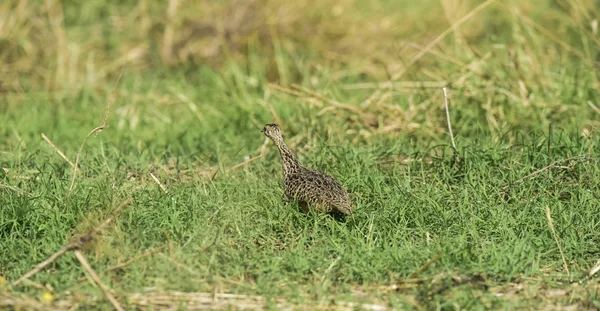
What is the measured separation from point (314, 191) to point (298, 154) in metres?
1.46

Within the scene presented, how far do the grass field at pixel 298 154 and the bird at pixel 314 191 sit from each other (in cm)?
11

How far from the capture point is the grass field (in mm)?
4836

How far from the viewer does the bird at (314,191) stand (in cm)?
532

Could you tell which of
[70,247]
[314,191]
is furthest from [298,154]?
[70,247]

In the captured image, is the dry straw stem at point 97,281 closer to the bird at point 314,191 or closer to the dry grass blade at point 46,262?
the dry grass blade at point 46,262

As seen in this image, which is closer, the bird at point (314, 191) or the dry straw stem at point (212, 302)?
the dry straw stem at point (212, 302)

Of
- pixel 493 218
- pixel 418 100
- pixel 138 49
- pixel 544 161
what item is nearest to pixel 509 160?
pixel 544 161

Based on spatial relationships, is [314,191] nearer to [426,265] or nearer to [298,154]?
[426,265]

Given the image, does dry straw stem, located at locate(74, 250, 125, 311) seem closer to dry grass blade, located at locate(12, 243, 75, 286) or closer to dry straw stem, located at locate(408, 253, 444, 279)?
dry grass blade, located at locate(12, 243, 75, 286)

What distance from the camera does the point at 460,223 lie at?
216 inches

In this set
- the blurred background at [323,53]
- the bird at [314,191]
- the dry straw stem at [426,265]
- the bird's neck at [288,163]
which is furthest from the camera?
the blurred background at [323,53]

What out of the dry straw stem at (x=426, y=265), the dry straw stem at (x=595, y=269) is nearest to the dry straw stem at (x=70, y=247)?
the dry straw stem at (x=426, y=265)

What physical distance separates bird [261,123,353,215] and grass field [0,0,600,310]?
109 mm

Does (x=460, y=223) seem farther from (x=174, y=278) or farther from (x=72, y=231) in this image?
(x=72, y=231)
